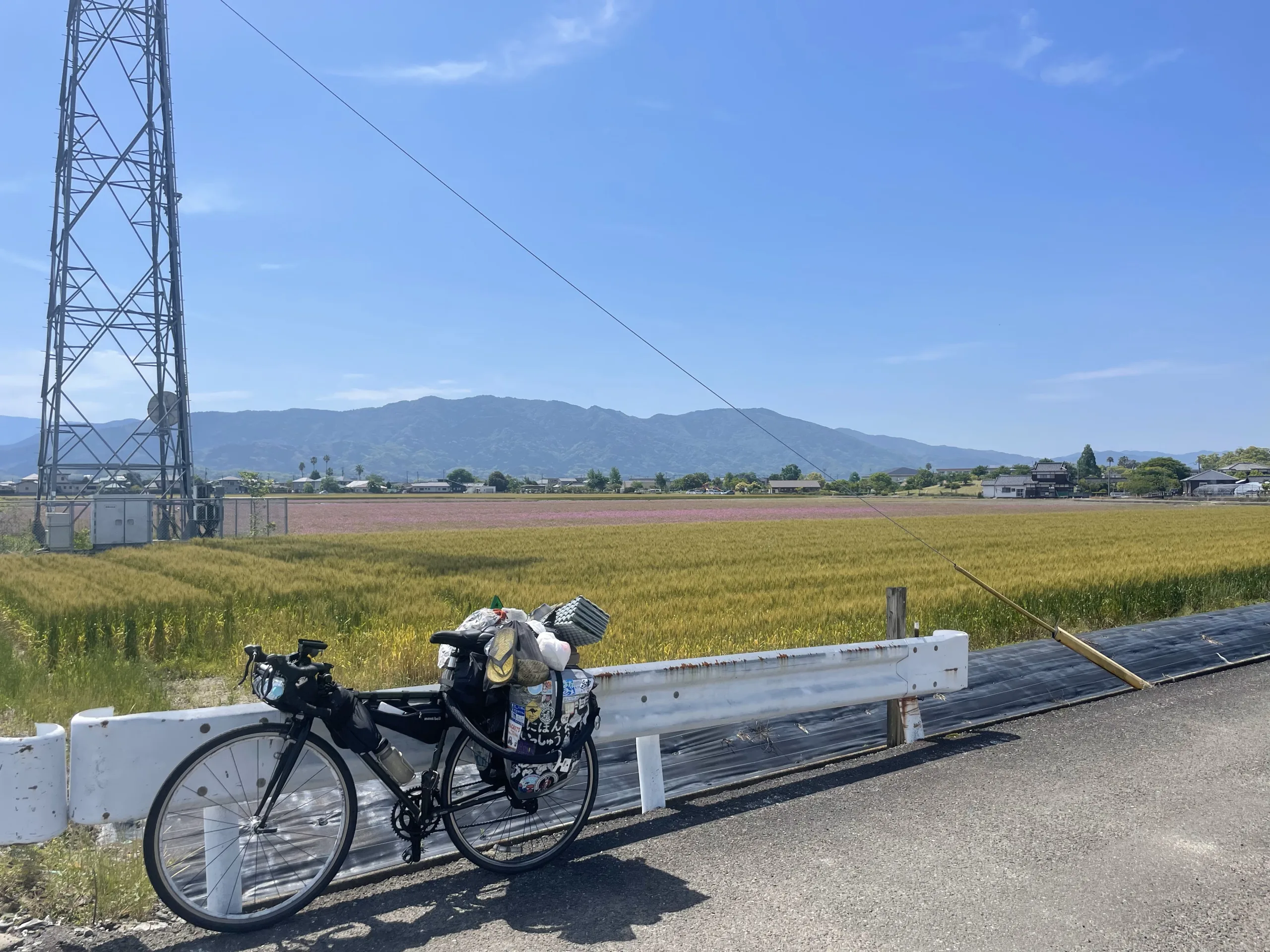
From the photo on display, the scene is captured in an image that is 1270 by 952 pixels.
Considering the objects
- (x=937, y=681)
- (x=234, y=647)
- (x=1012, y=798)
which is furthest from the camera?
(x=234, y=647)

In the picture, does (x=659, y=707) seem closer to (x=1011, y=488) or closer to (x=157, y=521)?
(x=157, y=521)

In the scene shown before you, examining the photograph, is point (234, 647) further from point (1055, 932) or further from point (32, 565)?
point (32, 565)

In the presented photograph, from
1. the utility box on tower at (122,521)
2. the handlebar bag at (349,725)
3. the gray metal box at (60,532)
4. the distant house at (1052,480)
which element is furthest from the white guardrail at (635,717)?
the distant house at (1052,480)

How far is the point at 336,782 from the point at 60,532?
2866cm

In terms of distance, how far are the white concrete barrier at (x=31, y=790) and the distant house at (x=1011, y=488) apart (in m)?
143

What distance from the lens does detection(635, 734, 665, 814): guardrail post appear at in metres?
5.12

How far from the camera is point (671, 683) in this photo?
5.08 metres

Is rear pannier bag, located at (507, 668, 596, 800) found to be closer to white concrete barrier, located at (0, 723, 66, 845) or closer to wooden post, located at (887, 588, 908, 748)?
white concrete barrier, located at (0, 723, 66, 845)

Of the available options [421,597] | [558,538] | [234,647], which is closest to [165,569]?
[421,597]

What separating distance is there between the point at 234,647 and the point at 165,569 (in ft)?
36.4

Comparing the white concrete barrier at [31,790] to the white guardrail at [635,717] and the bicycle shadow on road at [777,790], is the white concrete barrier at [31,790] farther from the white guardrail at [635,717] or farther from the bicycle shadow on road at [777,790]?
the bicycle shadow on road at [777,790]

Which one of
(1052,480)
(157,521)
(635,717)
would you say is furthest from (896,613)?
(1052,480)

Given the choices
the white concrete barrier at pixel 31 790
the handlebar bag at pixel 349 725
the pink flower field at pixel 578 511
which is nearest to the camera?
the white concrete barrier at pixel 31 790

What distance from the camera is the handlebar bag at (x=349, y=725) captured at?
12.8 ft
